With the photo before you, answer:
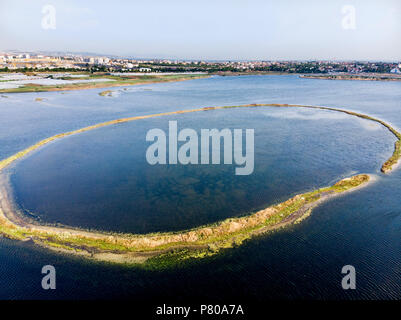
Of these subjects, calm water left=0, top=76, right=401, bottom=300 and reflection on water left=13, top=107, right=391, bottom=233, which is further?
reflection on water left=13, top=107, right=391, bottom=233

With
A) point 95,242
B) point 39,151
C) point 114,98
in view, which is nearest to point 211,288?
point 95,242

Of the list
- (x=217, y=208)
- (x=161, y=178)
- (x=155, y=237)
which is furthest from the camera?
(x=161, y=178)

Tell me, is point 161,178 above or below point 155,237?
above

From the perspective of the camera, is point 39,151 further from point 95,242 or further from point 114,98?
point 114,98

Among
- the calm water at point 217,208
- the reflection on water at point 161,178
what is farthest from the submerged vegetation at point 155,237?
the reflection on water at point 161,178

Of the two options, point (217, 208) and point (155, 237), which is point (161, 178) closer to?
point (217, 208)

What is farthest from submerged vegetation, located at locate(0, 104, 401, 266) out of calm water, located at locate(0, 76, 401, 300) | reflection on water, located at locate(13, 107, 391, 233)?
reflection on water, located at locate(13, 107, 391, 233)

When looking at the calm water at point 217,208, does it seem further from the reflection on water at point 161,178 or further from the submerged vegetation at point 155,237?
the submerged vegetation at point 155,237

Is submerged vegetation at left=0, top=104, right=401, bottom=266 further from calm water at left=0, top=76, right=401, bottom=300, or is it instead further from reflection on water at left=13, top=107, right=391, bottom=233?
reflection on water at left=13, top=107, right=391, bottom=233

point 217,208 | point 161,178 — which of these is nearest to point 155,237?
point 217,208
